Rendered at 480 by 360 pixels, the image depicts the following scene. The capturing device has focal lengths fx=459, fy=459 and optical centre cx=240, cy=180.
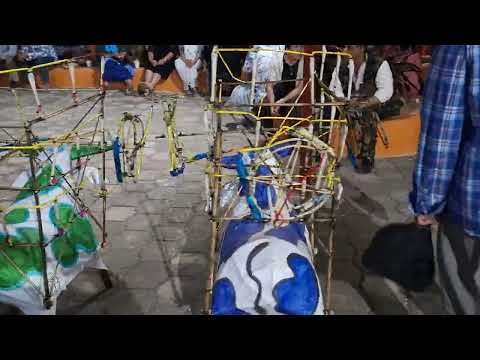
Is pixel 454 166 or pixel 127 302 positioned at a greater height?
pixel 454 166

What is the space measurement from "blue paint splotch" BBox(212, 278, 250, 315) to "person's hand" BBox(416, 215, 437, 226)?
41.6 inches

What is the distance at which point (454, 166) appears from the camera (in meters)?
2.25

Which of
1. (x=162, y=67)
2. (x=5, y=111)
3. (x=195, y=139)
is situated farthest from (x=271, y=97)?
(x=5, y=111)

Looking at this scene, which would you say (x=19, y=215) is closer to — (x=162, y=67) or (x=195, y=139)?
(x=195, y=139)

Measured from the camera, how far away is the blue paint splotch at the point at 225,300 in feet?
7.02

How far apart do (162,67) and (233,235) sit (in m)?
7.45

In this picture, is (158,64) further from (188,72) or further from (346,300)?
(346,300)

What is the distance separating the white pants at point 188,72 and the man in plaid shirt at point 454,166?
24.0 ft

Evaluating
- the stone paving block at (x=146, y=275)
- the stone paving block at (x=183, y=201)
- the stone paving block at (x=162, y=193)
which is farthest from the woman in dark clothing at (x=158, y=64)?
the stone paving block at (x=146, y=275)

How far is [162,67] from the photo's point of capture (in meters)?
9.38

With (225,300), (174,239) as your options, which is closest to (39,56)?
(174,239)

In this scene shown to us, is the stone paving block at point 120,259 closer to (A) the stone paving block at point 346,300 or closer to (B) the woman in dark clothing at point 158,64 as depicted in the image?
(A) the stone paving block at point 346,300

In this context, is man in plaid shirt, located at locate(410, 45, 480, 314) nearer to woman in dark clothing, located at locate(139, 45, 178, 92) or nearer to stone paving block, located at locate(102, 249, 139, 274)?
stone paving block, located at locate(102, 249, 139, 274)

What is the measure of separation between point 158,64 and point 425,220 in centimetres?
784
